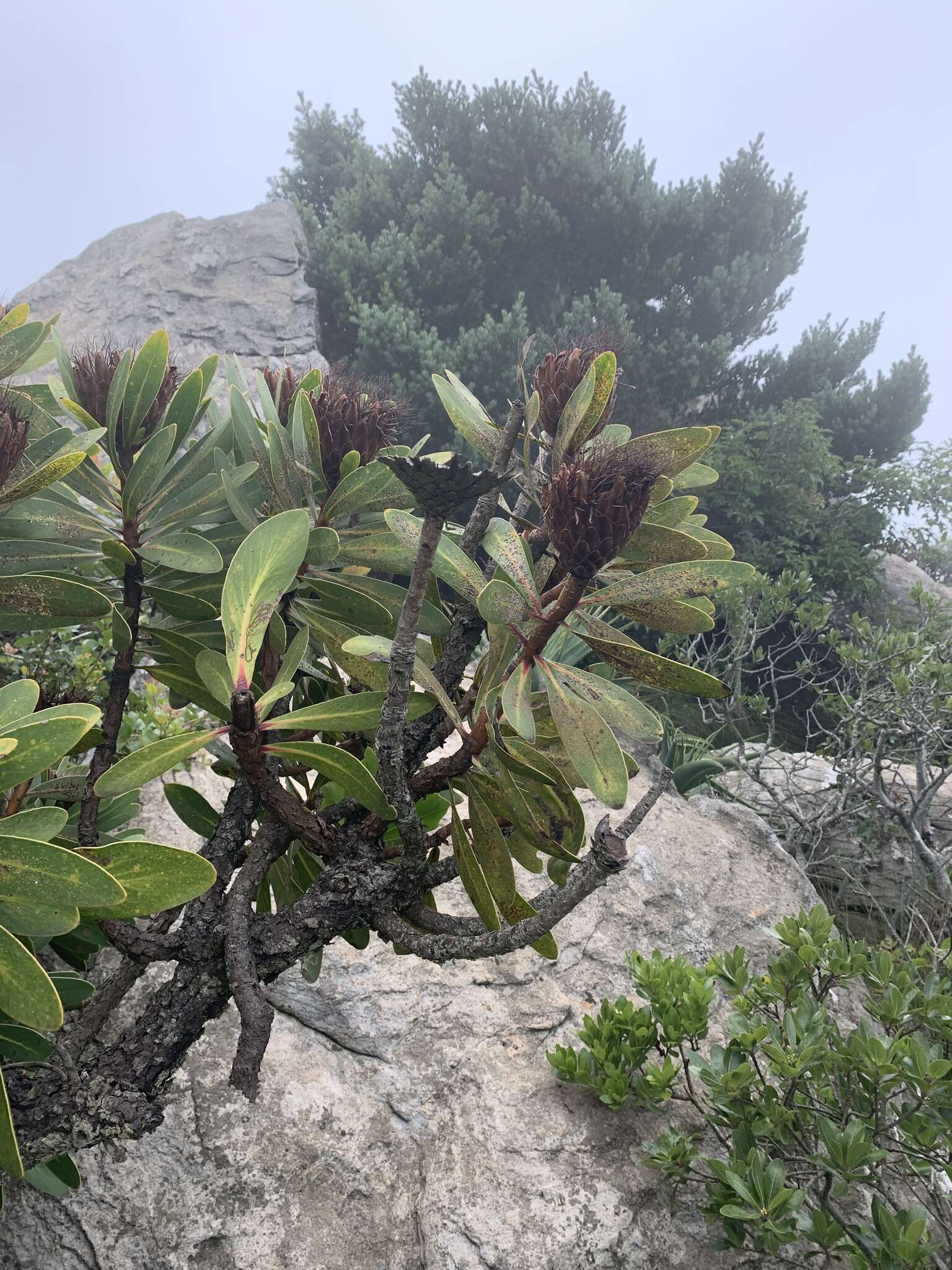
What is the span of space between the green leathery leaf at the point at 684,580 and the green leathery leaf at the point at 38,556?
2.24ft

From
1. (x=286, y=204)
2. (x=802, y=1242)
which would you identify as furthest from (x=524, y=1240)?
(x=286, y=204)

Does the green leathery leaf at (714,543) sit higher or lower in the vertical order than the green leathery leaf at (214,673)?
higher

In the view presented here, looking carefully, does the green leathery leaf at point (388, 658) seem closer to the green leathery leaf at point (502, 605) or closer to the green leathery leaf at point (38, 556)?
the green leathery leaf at point (502, 605)

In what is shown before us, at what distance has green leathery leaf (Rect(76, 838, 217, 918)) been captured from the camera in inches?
27.5

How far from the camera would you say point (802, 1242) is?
183 cm

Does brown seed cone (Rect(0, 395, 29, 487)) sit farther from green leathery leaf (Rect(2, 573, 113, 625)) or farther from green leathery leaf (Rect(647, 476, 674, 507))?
green leathery leaf (Rect(647, 476, 674, 507))

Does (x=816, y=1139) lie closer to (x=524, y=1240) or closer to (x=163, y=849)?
(x=524, y=1240)

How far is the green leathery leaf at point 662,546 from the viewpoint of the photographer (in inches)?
32.2

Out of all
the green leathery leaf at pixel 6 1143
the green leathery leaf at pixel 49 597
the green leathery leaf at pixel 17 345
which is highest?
the green leathery leaf at pixel 17 345

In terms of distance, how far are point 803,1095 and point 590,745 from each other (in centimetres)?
168

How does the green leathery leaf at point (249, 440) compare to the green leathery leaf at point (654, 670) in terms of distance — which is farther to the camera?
the green leathery leaf at point (249, 440)

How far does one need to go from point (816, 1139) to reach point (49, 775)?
2026 mm

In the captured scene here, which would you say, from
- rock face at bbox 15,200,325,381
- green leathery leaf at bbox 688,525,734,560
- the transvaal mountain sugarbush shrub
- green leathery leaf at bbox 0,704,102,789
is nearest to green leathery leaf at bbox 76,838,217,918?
the transvaal mountain sugarbush shrub

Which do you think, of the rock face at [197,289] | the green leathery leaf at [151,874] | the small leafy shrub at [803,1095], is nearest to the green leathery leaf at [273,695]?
the green leathery leaf at [151,874]
